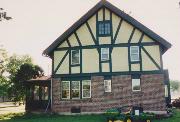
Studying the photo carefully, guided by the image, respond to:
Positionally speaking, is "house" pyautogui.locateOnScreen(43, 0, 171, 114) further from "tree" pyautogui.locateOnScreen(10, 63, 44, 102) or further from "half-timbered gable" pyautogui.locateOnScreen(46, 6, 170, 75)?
"tree" pyautogui.locateOnScreen(10, 63, 44, 102)

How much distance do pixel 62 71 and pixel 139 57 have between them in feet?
24.7

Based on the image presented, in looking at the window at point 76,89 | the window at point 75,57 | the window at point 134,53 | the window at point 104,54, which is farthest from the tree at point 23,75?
the window at point 134,53

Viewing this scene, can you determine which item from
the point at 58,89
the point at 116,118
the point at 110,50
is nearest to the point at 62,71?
the point at 58,89

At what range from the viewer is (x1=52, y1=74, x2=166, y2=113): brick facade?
24000mm

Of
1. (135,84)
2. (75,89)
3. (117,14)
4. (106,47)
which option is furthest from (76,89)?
(117,14)

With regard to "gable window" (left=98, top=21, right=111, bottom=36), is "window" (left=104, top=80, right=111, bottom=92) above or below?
below

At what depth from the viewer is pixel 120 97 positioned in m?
24.5

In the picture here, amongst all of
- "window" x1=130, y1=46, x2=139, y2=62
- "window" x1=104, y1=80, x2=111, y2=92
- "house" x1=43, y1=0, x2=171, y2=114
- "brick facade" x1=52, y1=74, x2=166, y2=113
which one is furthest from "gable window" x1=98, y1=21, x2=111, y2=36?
"window" x1=104, y1=80, x2=111, y2=92

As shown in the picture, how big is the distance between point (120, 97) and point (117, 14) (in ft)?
25.5

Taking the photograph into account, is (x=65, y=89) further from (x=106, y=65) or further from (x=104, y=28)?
(x=104, y=28)

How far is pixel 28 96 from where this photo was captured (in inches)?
1160

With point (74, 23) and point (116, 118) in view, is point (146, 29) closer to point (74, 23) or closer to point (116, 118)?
point (74, 23)

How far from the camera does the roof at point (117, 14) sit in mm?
24025

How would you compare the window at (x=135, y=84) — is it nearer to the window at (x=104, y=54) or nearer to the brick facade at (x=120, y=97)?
the brick facade at (x=120, y=97)
